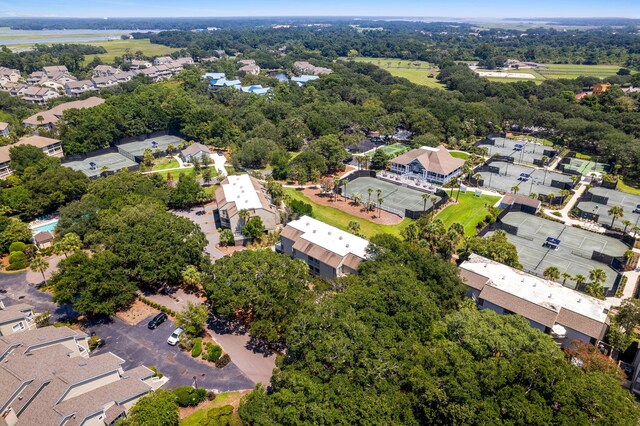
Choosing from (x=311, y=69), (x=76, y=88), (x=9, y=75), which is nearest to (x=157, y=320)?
(x=76, y=88)

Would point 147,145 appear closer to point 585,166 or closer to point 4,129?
point 4,129

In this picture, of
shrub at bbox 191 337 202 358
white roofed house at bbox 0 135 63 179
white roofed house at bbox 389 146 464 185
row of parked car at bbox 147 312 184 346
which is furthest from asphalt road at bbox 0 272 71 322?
white roofed house at bbox 389 146 464 185

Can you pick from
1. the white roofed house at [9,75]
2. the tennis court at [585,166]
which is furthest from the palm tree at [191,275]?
the white roofed house at [9,75]

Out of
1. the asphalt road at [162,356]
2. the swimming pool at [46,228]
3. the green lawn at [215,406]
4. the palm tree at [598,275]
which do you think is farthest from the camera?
the swimming pool at [46,228]

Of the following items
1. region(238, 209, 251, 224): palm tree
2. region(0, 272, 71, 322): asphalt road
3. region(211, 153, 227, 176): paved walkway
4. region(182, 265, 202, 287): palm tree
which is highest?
region(238, 209, 251, 224): palm tree

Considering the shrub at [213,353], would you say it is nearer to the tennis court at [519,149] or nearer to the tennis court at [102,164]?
the tennis court at [102,164]

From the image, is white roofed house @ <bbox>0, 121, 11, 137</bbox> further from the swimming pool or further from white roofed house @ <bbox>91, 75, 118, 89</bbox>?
white roofed house @ <bbox>91, 75, 118, 89</bbox>

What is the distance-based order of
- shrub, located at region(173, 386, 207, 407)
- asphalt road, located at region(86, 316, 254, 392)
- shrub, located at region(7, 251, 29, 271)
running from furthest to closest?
1. shrub, located at region(7, 251, 29, 271)
2. asphalt road, located at region(86, 316, 254, 392)
3. shrub, located at region(173, 386, 207, 407)
